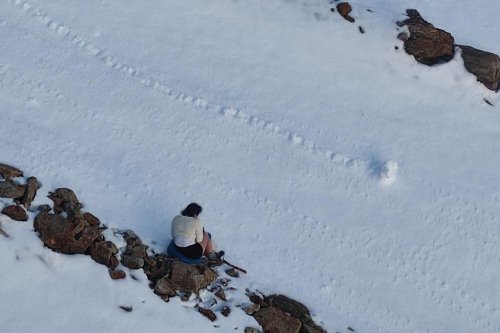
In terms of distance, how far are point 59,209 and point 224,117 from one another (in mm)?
4025

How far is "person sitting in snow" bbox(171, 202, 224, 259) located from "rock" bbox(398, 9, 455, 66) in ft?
22.9

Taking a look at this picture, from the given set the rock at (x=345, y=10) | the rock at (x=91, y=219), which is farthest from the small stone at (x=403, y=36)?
the rock at (x=91, y=219)

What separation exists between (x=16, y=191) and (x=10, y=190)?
0.33ft

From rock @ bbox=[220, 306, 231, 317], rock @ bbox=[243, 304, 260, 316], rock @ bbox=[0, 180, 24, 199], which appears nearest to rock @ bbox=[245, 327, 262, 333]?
rock @ bbox=[243, 304, 260, 316]

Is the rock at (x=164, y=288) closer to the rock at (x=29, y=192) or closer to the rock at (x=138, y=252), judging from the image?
the rock at (x=138, y=252)

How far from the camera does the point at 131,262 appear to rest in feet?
38.0

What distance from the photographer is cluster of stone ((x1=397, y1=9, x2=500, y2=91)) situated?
15.6 m

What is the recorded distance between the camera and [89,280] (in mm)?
11125

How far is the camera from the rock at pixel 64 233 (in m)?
11.4

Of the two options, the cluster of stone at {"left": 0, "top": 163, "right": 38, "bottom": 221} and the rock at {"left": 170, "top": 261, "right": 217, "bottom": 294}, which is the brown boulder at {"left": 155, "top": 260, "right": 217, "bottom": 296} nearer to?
the rock at {"left": 170, "top": 261, "right": 217, "bottom": 294}

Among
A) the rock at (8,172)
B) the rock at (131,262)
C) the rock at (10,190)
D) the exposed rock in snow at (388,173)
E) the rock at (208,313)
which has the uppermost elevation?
the exposed rock in snow at (388,173)

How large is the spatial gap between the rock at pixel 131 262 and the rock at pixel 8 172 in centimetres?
255

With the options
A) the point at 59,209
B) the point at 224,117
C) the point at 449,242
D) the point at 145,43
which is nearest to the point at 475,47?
the point at 449,242

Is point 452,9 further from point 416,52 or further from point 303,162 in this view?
point 303,162
